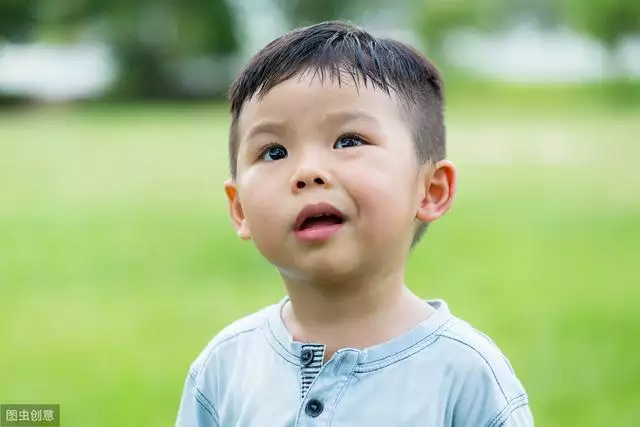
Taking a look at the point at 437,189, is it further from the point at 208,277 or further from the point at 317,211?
the point at 208,277

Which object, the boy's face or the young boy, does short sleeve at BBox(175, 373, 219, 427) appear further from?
the boy's face

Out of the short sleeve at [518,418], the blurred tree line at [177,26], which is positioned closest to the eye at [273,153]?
the short sleeve at [518,418]

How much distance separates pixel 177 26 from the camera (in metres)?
25.8

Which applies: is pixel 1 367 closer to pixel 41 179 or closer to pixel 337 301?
pixel 337 301

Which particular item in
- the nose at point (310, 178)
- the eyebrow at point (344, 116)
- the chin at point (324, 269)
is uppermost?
the eyebrow at point (344, 116)

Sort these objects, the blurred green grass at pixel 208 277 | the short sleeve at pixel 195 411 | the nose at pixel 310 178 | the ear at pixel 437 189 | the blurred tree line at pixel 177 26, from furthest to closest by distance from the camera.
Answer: the blurred tree line at pixel 177 26
the blurred green grass at pixel 208 277
the short sleeve at pixel 195 411
the ear at pixel 437 189
the nose at pixel 310 178

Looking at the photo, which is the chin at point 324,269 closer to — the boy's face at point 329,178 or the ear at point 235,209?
the boy's face at point 329,178

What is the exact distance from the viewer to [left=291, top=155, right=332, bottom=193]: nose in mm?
1612

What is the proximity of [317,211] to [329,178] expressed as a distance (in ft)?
0.17

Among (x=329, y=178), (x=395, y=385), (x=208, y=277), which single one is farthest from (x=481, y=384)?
(x=208, y=277)

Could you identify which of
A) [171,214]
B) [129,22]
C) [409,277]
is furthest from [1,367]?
[129,22]

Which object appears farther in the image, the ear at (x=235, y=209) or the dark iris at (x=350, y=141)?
the ear at (x=235, y=209)

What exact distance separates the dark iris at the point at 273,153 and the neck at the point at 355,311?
7.7 inches

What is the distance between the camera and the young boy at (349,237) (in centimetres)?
163
